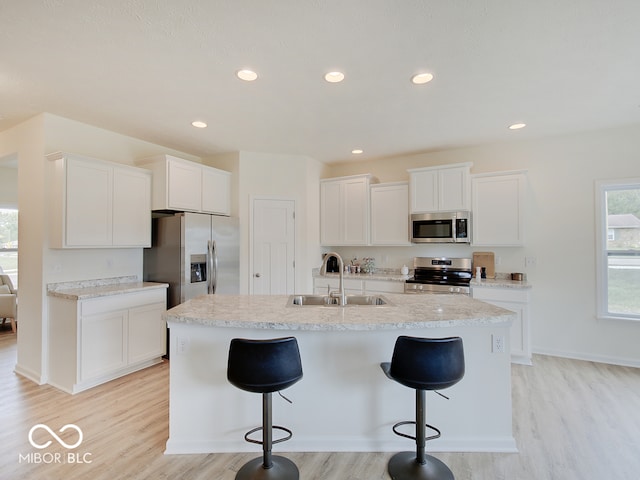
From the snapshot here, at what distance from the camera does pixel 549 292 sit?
161 inches

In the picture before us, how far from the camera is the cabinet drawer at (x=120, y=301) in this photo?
3.12 meters

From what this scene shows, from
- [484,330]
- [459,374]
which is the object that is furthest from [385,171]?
[459,374]

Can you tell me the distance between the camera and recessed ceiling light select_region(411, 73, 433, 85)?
257 centimetres

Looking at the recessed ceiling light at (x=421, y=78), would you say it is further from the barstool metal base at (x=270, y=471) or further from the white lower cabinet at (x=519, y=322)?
the barstool metal base at (x=270, y=471)

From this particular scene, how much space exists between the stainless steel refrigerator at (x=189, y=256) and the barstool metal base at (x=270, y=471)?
2232 millimetres

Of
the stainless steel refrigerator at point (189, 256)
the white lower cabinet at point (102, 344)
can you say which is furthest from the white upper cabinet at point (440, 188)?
the white lower cabinet at point (102, 344)

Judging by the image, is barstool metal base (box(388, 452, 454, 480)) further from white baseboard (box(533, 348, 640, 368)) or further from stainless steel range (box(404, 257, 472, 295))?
white baseboard (box(533, 348, 640, 368))

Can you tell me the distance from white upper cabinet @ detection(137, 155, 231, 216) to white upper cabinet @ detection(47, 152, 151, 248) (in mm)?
153

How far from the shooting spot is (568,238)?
13.1 feet

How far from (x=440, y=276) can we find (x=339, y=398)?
9.43ft

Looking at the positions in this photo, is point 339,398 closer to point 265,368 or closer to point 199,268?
point 265,368

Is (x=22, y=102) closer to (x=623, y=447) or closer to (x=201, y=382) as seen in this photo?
(x=201, y=382)

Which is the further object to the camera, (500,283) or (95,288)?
(500,283)

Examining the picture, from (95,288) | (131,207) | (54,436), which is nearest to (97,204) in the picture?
(131,207)
